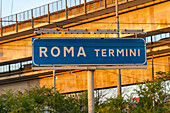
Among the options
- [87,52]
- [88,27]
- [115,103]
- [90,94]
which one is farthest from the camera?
[88,27]

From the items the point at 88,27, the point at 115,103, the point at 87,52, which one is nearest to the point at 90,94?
the point at 87,52

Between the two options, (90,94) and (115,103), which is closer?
(90,94)

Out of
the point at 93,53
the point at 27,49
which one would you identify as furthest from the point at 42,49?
the point at 27,49

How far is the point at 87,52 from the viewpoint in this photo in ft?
50.5

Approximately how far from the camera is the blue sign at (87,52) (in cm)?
1520

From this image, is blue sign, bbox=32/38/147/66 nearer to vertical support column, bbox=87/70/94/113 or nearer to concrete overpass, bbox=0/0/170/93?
vertical support column, bbox=87/70/94/113

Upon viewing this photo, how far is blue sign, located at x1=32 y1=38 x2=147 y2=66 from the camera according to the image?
15.2 meters

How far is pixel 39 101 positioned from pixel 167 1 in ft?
68.2

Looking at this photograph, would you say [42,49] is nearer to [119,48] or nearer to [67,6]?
[119,48]

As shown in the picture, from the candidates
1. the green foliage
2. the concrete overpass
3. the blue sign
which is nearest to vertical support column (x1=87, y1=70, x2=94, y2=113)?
the blue sign

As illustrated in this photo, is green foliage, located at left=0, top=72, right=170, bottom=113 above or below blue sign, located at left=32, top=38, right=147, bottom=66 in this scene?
below

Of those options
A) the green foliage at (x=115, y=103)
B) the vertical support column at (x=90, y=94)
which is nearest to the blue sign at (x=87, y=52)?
the vertical support column at (x=90, y=94)

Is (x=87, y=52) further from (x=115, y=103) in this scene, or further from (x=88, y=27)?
(x=88, y=27)

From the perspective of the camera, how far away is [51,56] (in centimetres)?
Result: 1520
